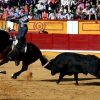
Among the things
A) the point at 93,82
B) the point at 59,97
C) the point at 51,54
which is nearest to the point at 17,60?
the point at 93,82

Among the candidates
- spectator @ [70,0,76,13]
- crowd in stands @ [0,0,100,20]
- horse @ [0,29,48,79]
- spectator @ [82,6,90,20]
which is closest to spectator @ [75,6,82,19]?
crowd in stands @ [0,0,100,20]

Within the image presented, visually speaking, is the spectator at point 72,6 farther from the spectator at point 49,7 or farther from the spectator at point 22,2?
the spectator at point 22,2

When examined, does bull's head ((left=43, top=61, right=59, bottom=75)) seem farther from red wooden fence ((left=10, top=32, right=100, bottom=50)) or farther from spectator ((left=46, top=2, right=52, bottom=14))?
spectator ((left=46, top=2, right=52, bottom=14))

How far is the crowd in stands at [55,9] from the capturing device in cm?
2003

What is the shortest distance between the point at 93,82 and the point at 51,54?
340 inches

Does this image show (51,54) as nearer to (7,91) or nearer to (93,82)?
(93,82)

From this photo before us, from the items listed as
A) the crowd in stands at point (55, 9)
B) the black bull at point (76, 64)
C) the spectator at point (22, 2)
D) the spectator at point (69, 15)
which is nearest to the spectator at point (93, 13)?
the crowd in stands at point (55, 9)

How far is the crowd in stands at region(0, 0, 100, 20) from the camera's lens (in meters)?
20.0

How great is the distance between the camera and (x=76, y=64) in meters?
10.0

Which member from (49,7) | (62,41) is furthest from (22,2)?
(62,41)

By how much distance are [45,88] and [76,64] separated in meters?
0.95

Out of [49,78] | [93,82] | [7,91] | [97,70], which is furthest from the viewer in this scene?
[49,78]

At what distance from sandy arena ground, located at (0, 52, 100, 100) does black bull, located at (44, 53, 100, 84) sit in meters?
0.32

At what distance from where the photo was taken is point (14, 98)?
8188 mm
